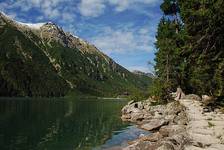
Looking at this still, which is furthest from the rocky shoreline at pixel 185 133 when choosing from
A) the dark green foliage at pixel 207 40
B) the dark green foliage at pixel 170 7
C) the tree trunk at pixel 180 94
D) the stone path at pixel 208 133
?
the dark green foliage at pixel 170 7

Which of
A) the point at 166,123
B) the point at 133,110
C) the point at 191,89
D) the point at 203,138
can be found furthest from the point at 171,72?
the point at 203,138

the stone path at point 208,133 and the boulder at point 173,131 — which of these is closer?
the stone path at point 208,133

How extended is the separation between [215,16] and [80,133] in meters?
31.2

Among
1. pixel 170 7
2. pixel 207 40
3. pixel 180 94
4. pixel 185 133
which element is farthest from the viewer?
pixel 170 7

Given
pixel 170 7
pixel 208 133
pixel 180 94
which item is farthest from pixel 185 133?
pixel 170 7

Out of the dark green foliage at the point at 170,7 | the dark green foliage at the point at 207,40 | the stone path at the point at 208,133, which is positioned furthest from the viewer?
the dark green foliage at the point at 170,7

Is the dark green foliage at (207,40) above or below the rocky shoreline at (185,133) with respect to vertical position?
above

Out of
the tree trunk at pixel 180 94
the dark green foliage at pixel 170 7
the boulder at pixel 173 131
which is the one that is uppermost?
the dark green foliage at pixel 170 7

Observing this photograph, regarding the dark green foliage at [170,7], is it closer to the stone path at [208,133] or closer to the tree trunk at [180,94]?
the tree trunk at [180,94]

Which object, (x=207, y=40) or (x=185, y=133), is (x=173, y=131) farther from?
(x=207, y=40)

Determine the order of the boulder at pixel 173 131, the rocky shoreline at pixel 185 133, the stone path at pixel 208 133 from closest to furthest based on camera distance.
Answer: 1. the stone path at pixel 208 133
2. the rocky shoreline at pixel 185 133
3. the boulder at pixel 173 131

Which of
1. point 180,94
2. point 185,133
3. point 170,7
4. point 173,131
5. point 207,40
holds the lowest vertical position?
point 173,131

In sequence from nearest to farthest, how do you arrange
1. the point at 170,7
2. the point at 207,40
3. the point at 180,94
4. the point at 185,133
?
the point at 185,133
the point at 207,40
the point at 180,94
the point at 170,7

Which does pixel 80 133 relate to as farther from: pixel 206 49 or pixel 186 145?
pixel 186 145
